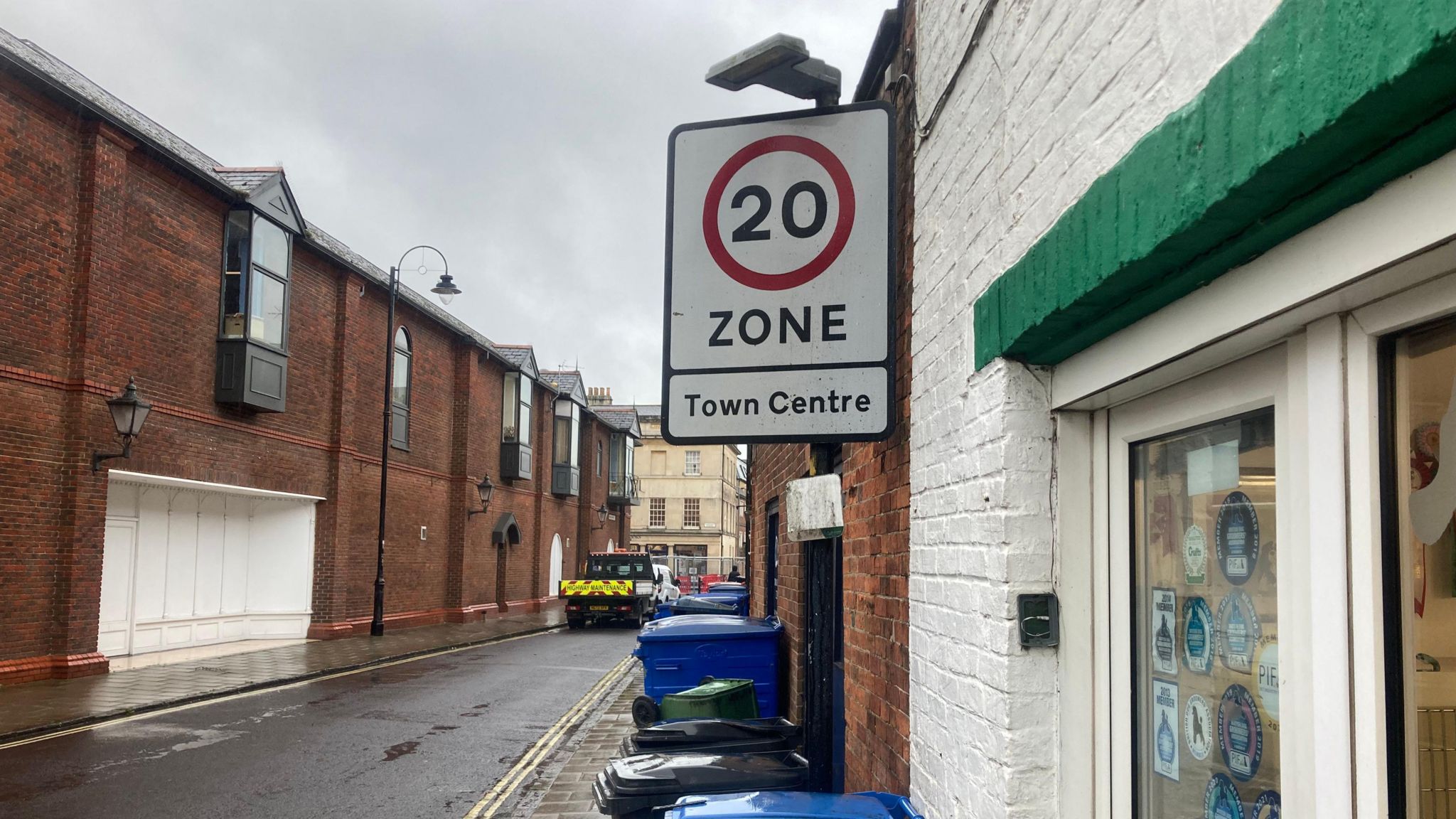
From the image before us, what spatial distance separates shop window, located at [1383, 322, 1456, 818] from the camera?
144 cm

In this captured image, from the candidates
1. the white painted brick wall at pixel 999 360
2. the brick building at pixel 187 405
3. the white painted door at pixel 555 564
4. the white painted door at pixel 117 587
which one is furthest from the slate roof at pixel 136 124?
the white painted door at pixel 555 564

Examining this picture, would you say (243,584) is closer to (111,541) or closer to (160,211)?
(111,541)

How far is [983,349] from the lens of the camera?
2.83 metres

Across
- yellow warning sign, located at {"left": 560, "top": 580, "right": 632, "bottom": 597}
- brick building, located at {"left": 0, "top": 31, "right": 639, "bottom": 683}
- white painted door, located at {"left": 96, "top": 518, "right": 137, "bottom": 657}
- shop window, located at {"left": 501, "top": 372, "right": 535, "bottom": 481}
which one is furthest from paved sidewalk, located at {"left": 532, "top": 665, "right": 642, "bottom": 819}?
shop window, located at {"left": 501, "top": 372, "right": 535, "bottom": 481}

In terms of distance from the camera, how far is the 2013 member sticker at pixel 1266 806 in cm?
185

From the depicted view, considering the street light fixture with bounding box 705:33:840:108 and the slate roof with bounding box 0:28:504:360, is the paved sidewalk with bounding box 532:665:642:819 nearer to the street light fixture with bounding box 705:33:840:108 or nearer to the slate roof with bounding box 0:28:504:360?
the street light fixture with bounding box 705:33:840:108

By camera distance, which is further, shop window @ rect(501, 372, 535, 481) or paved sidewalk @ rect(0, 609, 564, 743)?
shop window @ rect(501, 372, 535, 481)

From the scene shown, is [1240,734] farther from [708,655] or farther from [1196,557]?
[708,655]

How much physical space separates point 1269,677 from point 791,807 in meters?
1.43

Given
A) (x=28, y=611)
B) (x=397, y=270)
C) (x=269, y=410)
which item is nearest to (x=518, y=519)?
(x=397, y=270)

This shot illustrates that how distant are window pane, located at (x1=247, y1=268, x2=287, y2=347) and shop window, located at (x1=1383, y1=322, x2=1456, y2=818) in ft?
61.5

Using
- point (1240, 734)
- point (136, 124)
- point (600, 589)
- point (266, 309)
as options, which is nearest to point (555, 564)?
point (600, 589)

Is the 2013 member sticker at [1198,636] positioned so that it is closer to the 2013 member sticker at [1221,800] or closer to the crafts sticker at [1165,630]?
the crafts sticker at [1165,630]

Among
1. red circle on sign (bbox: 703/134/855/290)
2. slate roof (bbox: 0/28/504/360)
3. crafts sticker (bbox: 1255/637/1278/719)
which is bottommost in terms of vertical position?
crafts sticker (bbox: 1255/637/1278/719)
